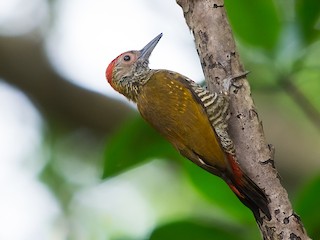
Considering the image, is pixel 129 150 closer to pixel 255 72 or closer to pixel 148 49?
pixel 255 72

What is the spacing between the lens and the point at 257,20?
8.16 feet

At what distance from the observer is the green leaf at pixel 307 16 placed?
2387mm

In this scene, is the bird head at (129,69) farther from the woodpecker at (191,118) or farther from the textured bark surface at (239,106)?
the textured bark surface at (239,106)

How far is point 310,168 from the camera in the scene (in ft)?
10.4

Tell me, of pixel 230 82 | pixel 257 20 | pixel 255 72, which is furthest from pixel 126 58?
pixel 230 82

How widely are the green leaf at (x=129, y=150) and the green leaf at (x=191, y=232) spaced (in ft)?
0.91

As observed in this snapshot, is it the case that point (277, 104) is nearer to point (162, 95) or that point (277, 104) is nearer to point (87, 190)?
point (162, 95)

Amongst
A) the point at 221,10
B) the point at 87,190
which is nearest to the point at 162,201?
the point at 87,190

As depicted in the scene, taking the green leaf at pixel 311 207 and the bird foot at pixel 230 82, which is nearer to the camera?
the green leaf at pixel 311 207

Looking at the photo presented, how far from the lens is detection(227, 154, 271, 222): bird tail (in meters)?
2.19

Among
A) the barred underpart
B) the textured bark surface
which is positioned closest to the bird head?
the barred underpart

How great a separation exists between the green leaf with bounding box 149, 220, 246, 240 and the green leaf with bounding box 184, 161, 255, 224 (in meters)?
0.25

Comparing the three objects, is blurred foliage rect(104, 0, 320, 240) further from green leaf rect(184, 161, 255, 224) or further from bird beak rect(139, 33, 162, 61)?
bird beak rect(139, 33, 162, 61)

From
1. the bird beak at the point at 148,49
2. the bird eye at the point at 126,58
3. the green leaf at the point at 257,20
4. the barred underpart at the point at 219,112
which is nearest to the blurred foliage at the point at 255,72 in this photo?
the green leaf at the point at 257,20
